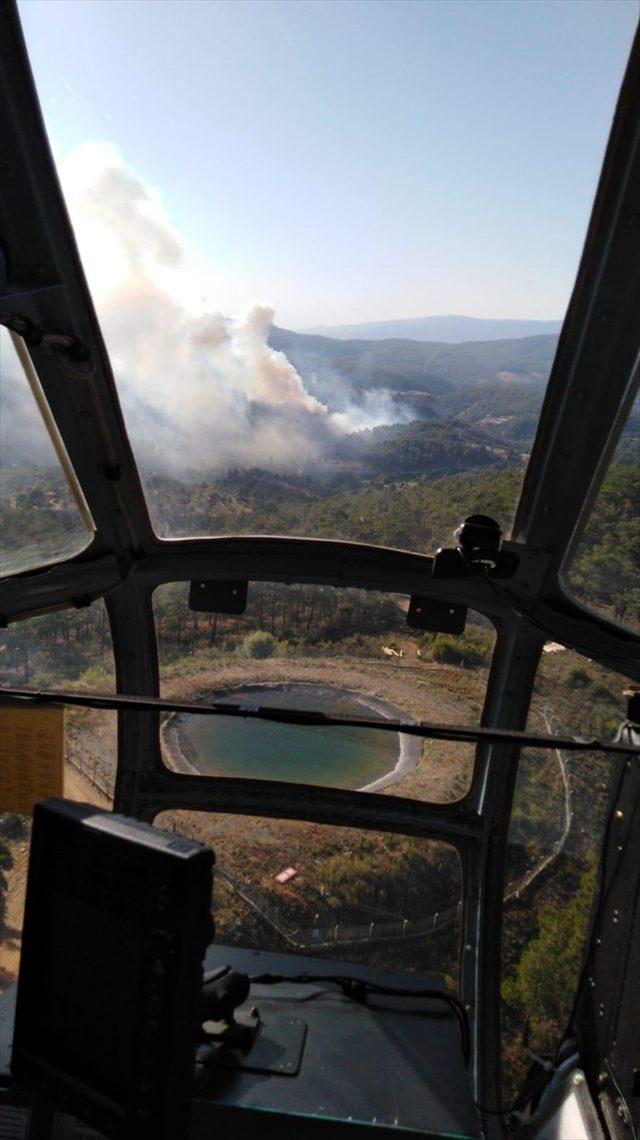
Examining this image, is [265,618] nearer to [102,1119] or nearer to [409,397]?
[409,397]

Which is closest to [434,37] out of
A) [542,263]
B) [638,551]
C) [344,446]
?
[542,263]

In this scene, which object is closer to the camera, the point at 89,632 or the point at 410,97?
the point at 410,97

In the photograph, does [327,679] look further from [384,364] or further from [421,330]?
[421,330]

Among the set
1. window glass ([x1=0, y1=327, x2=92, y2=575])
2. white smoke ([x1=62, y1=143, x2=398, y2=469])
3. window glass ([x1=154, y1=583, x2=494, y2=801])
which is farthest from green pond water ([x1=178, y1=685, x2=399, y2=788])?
white smoke ([x1=62, y1=143, x2=398, y2=469])

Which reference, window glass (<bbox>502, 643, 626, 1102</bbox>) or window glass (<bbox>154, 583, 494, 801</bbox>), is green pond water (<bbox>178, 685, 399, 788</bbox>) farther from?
window glass (<bbox>502, 643, 626, 1102</bbox>)

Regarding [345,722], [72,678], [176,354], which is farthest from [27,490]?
[345,722]

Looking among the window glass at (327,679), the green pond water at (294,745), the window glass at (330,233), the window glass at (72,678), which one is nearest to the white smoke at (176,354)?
the window glass at (330,233)

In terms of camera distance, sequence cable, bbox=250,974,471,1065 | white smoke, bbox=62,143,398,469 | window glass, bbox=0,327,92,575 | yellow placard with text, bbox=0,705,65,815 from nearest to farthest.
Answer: cable, bbox=250,974,471,1065 < white smoke, bbox=62,143,398,469 < window glass, bbox=0,327,92,575 < yellow placard with text, bbox=0,705,65,815
